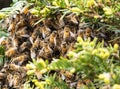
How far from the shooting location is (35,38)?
5.51 feet

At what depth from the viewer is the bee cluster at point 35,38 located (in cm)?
158

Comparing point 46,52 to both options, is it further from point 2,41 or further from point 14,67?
point 2,41

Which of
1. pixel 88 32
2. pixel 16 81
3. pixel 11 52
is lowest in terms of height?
pixel 16 81

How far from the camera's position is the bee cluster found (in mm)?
1585

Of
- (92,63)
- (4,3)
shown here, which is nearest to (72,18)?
(92,63)

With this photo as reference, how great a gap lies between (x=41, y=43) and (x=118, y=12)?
0.49 m

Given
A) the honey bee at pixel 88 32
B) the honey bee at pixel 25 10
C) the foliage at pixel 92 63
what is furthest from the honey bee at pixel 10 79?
the foliage at pixel 92 63

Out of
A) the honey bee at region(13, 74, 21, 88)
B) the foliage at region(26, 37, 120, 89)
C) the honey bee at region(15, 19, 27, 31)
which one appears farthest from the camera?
the honey bee at region(15, 19, 27, 31)

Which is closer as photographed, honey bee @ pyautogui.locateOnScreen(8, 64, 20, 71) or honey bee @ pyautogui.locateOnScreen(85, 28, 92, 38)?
honey bee @ pyautogui.locateOnScreen(85, 28, 92, 38)

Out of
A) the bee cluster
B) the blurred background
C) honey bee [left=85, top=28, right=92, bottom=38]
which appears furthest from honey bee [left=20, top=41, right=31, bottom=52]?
the blurred background

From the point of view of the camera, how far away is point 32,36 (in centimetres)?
169

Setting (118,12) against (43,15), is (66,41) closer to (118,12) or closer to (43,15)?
(43,15)

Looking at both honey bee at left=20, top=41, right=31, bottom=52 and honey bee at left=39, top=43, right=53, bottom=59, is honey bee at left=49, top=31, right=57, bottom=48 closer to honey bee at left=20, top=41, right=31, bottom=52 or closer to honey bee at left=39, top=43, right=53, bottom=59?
honey bee at left=39, top=43, right=53, bottom=59

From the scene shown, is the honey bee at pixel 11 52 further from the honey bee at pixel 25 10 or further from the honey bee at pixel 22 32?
the honey bee at pixel 25 10
